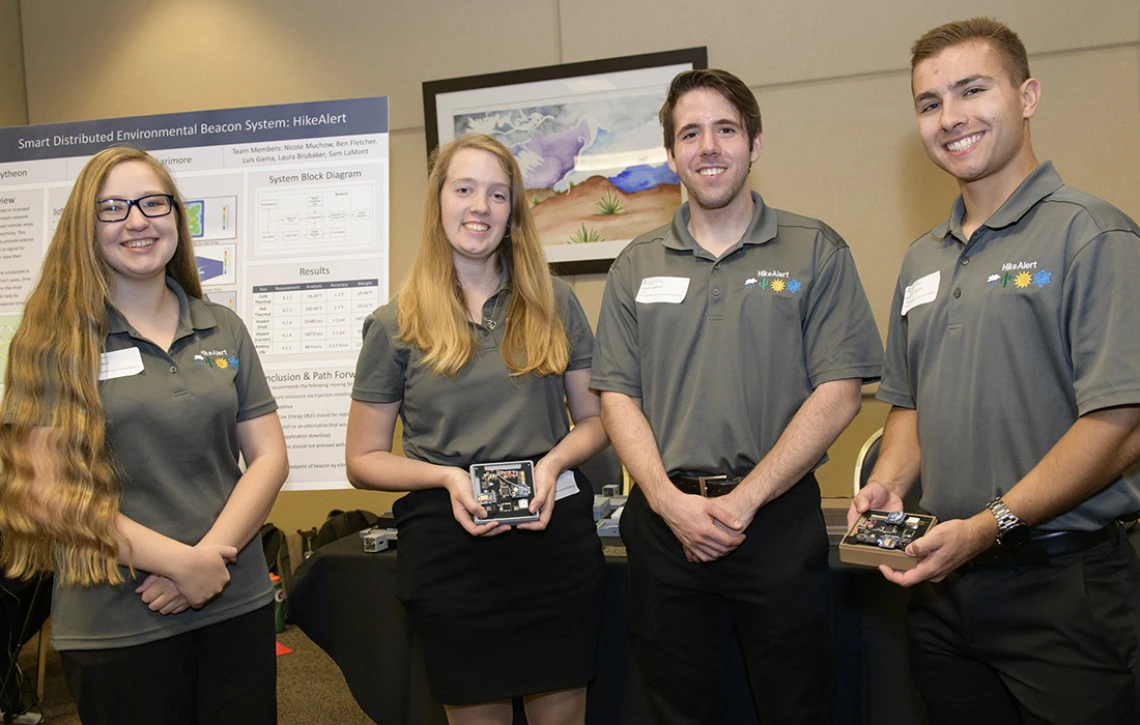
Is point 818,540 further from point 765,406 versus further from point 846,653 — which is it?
point 846,653

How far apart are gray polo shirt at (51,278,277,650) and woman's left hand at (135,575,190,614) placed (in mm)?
22

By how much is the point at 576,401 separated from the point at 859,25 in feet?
9.07

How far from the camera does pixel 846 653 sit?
2.11m

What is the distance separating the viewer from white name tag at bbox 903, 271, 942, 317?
171 centimetres

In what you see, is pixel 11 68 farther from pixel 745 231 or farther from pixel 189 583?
pixel 745 231

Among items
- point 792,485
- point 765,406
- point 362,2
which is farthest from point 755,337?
point 362,2

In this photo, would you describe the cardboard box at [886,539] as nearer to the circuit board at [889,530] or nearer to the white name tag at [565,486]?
the circuit board at [889,530]

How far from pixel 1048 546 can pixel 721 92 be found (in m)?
1.17

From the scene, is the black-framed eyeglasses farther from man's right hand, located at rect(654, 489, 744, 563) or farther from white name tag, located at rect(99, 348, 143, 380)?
man's right hand, located at rect(654, 489, 744, 563)

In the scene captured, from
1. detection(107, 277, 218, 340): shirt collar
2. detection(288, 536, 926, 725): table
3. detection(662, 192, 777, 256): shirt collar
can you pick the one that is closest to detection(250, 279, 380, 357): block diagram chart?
detection(288, 536, 926, 725): table

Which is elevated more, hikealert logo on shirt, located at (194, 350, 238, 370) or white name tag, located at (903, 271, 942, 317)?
white name tag, located at (903, 271, 942, 317)

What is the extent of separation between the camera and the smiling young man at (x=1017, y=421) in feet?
4.75

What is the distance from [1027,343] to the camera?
1.53m

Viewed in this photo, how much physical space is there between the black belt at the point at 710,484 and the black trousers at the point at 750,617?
0.09m
